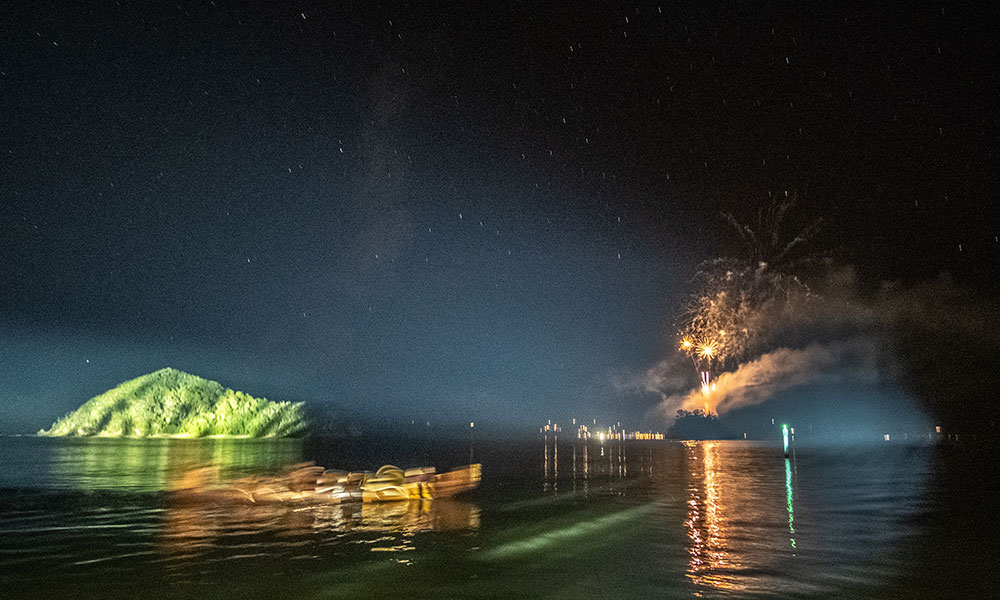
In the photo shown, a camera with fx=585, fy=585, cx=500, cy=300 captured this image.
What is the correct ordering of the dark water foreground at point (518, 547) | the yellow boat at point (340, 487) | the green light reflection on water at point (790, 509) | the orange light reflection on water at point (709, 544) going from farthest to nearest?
the yellow boat at point (340, 487) → the green light reflection on water at point (790, 509) → the orange light reflection on water at point (709, 544) → the dark water foreground at point (518, 547)

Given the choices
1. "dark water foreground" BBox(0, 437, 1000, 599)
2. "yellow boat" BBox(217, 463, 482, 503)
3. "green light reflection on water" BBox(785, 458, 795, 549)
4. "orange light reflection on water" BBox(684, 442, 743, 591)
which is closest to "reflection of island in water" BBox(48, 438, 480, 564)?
"dark water foreground" BBox(0, 437, 1000, 599)

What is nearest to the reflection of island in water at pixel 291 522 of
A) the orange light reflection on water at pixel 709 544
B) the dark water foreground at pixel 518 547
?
the dark water foreground at pixel 518 547

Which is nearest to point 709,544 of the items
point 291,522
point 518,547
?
point 518,547

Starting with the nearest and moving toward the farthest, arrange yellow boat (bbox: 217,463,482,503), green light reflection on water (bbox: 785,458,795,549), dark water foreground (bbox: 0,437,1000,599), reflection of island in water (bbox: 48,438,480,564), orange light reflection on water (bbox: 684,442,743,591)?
dark water foreground (bbox: 0,437,1000,599) < orange light reflection on water (bbox: 684,442,743,591) < reflection of island in water (bbox: 48,438,480,564) < green light reflection on water (bbox: 785,458,795,549) < yellow boat (bbox: 217,463,482,503)

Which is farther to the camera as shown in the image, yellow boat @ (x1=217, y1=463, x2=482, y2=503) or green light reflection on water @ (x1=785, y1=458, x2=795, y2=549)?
yellow boat @ (x1=217, y1=463, x2=482, y2=503)

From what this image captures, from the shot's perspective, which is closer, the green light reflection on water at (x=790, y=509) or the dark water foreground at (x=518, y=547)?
the dark water foreground at (x=518, y=547)

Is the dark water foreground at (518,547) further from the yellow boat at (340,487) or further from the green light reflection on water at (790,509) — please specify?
the yellow boat at (340,487)

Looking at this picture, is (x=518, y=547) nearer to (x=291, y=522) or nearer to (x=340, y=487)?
(x=291, y=522)

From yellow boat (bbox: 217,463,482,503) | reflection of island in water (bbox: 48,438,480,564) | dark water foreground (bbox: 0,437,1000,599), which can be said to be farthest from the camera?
yellow boat (bbox: 217,463,482,503)

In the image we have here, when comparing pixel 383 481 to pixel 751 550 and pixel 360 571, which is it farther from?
pixel 751 550

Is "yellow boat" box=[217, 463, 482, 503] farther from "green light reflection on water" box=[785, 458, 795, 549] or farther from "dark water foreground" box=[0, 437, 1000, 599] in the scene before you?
"green light reflection on water" box=[785, 458, 795, 549]

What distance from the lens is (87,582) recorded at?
1598 cm

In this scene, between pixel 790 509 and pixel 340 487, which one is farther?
pixel 340 487

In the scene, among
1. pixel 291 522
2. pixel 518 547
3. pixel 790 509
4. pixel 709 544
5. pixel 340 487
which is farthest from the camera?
pixel 340 487
